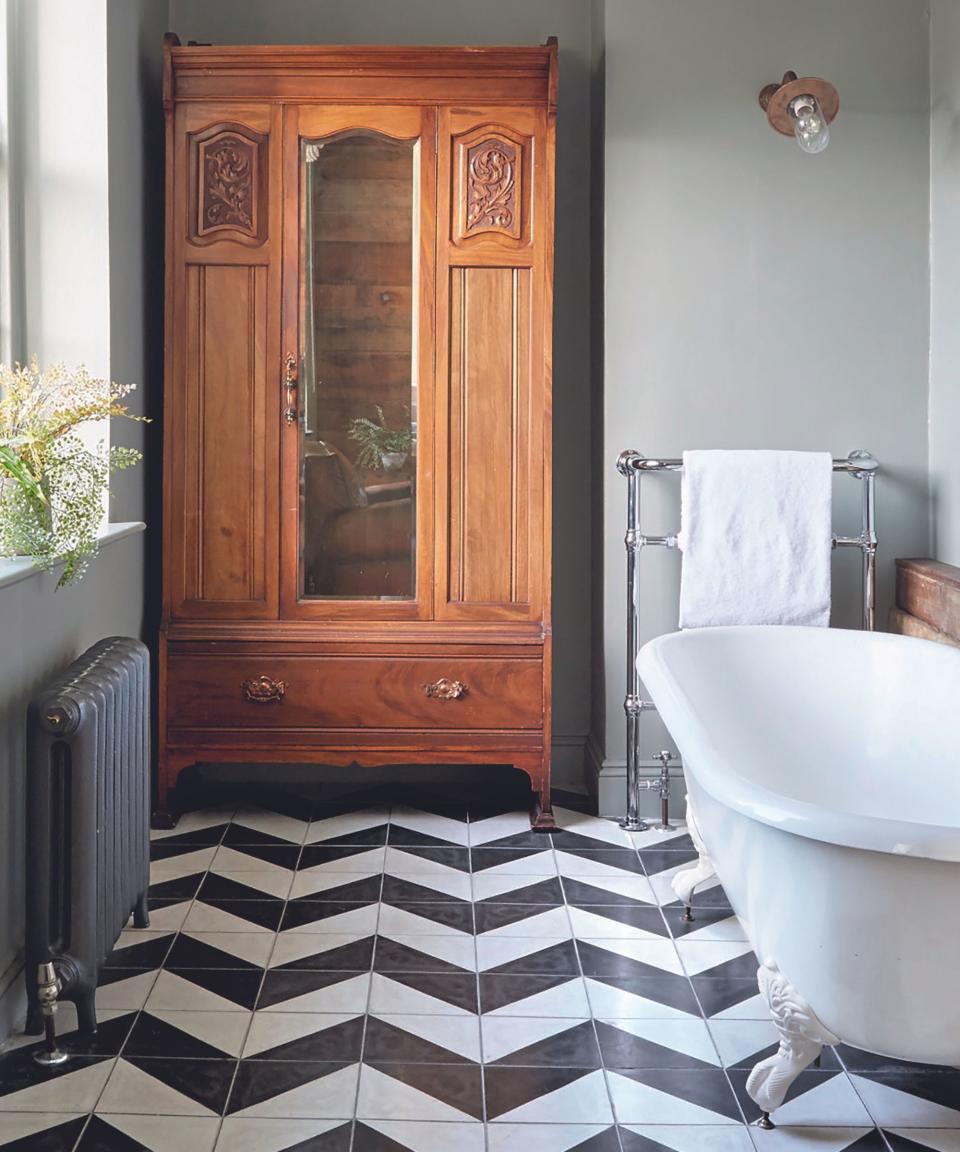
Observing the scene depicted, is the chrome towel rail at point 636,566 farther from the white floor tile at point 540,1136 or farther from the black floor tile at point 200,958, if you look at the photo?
the white floor tile at point 540,1136

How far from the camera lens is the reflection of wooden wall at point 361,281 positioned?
11.1 ft

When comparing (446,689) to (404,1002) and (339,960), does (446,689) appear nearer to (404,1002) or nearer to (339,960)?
(339,960)

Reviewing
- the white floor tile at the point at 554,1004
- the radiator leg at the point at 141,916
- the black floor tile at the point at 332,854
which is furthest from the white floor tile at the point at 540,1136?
the black floor tile at the point at 332,854

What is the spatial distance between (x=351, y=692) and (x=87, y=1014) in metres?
1.35

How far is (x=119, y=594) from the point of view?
3.18 meters

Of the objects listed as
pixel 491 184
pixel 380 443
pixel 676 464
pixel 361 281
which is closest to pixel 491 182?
pixel 491 184

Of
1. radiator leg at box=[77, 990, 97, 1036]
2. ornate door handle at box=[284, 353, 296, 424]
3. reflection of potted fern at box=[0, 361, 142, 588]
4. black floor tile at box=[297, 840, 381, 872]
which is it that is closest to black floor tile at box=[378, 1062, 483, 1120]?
radiator leg at box=[77, 990, 97, 1036]

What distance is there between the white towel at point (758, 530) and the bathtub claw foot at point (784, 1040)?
1.53 metres

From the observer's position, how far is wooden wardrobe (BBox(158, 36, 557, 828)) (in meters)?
3.36

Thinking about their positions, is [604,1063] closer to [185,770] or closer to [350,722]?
[350,722]

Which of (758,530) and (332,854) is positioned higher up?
(758,530)

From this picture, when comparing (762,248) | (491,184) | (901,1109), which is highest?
(491,184)

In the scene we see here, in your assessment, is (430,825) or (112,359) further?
(430,825)

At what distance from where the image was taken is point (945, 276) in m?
3.39
